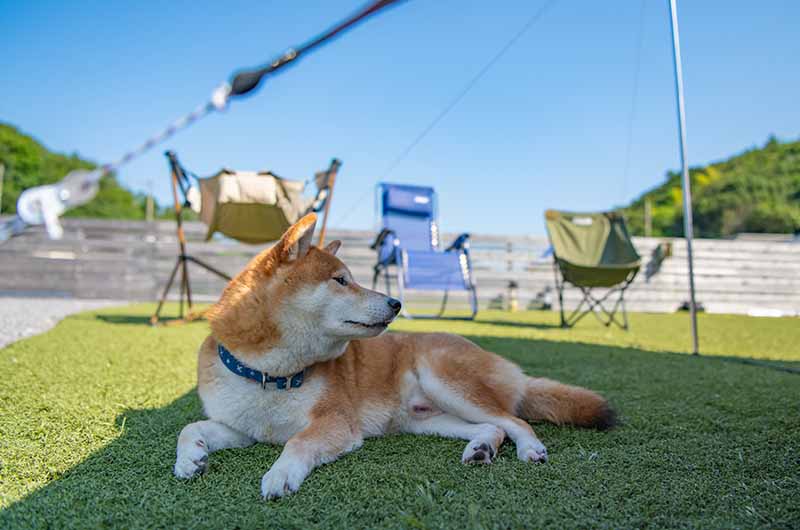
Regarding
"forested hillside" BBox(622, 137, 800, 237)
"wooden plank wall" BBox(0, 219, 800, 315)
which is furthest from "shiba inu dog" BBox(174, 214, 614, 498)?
"forested hillside" BBox(622, 137, 800, 237)

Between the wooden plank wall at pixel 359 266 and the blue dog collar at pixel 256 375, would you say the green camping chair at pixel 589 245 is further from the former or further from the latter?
the blue dog collar at pixel 256 375

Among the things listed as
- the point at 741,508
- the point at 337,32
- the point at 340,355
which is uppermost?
the point at 337,32

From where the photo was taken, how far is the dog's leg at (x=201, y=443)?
1343 millimetres

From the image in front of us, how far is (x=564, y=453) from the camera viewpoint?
1.53m

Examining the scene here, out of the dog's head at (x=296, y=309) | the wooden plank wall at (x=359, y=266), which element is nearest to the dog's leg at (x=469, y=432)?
the dog's head at (x=296, y=309)

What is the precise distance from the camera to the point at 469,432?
1.73 m

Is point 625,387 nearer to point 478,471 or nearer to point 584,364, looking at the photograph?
point 584,364

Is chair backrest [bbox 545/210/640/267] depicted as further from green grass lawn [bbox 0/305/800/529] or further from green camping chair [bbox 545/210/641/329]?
green grass lawn [bbox 0/305/800/529]

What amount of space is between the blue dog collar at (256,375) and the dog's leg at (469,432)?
19.1 inches

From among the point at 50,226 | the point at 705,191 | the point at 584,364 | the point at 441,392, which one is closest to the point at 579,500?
the point at 441,392

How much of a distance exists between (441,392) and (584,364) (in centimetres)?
182

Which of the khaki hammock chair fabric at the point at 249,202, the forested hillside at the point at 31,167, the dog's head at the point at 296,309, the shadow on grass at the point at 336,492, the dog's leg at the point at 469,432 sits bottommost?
the dog's leg at the point at 469,432

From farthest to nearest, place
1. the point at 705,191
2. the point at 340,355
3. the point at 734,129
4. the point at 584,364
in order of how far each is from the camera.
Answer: the point at 705,191, the point at 734,129, the point at 584,364, the point at 340,355

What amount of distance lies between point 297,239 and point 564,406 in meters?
1.14
